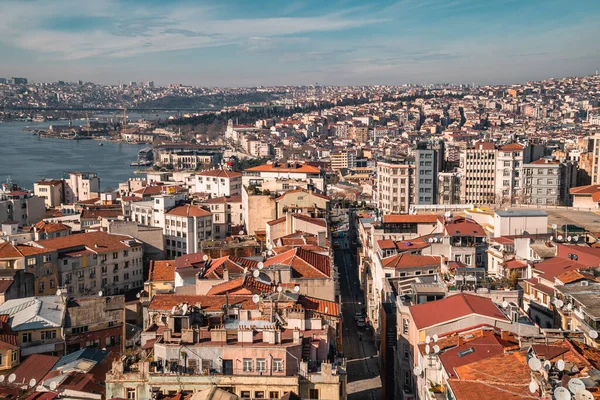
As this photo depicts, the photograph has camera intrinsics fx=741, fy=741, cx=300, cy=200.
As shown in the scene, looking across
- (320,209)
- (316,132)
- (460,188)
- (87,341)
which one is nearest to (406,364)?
(87,341)

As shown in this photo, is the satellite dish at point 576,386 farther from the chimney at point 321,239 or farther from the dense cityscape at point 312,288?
the chimney at point 321,239

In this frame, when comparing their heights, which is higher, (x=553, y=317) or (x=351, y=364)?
(x=553, y=317)

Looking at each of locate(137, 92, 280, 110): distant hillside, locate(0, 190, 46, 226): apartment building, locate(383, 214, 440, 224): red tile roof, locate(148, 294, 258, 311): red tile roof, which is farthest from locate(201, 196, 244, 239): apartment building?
locate(137, 92, 280, 110): distant hillside

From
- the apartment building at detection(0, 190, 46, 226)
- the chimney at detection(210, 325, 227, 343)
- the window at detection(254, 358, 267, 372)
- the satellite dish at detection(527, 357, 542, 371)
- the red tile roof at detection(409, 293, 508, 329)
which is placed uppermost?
the satellite dish at detection(527, 357, 542, 371)

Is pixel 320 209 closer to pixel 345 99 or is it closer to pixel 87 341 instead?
pixel 87 341

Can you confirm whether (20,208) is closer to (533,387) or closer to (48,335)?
(48,335)

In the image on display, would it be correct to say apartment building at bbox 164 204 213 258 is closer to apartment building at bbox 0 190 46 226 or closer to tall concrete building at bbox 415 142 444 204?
apartment building at bbox 0 190 46 226
